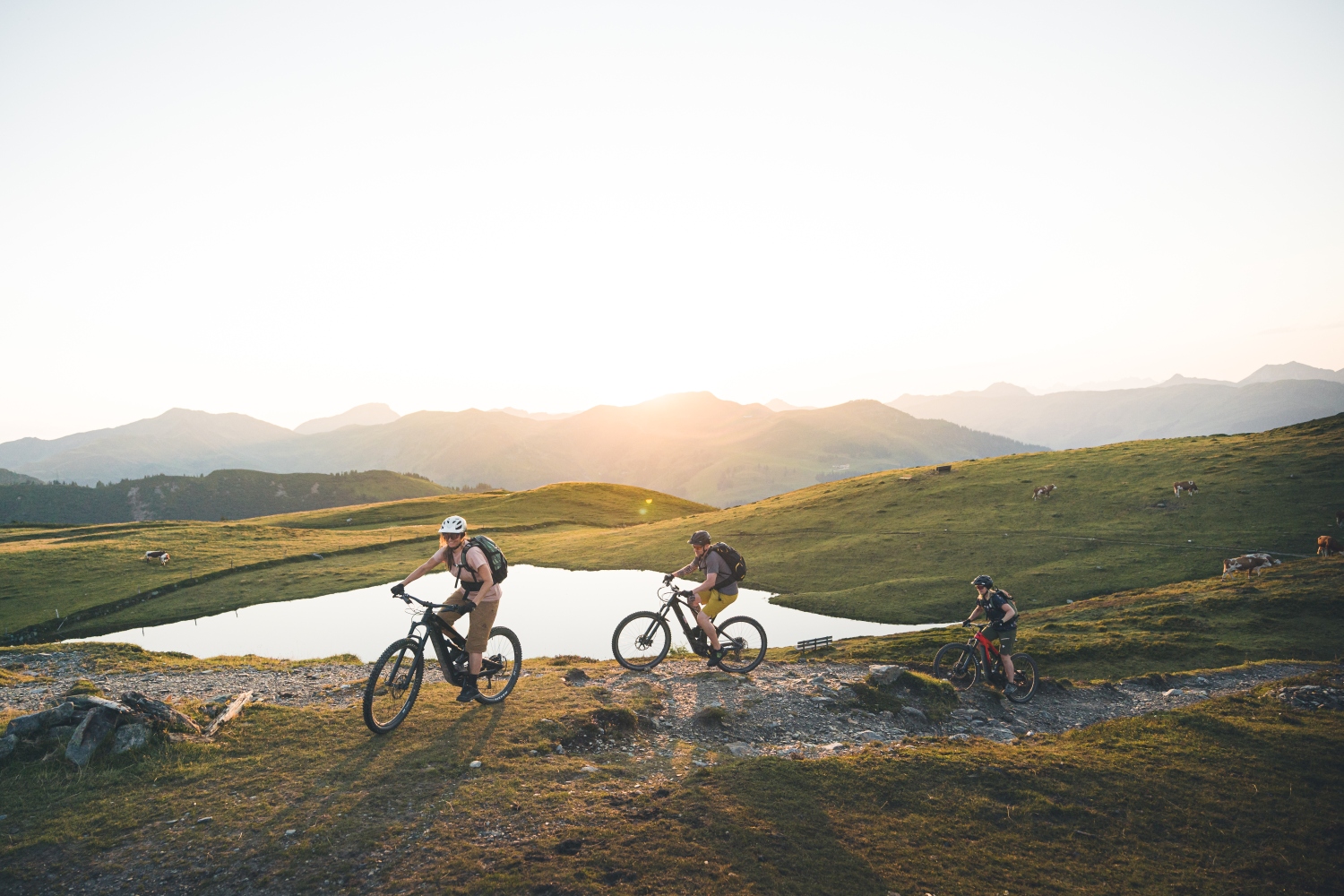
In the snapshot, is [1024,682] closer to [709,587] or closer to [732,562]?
[732,562]

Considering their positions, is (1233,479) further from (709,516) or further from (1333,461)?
(709,516)

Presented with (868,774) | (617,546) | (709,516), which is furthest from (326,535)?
(868,774)

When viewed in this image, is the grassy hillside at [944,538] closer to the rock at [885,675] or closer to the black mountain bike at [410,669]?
the rock at [885,675]

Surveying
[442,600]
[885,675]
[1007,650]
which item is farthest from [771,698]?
[442,600]

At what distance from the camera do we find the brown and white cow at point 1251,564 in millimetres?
28844

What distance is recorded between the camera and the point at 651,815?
29.7 feet

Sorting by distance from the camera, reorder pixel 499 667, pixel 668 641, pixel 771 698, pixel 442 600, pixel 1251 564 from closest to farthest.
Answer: pixel 499 667 < pixel 771 698 < pixel 668 641 < pixel 1251 564 < pixel 442 600

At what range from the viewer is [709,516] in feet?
220

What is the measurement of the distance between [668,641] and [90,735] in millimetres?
11708

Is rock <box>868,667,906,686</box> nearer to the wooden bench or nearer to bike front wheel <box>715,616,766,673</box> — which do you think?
bike front wheel <box>715,616,766,673</box>

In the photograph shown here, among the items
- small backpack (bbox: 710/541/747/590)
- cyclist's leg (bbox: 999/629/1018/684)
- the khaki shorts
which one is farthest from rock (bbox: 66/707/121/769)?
cyclist's leg (bbox: 999/629/1018/684)

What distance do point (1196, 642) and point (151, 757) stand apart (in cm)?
2986

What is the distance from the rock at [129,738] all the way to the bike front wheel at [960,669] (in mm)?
17389

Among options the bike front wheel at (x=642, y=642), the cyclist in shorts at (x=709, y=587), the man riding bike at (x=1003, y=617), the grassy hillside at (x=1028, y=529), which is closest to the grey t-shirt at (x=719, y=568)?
the cyclist in shorts at (x=709, y=587)
